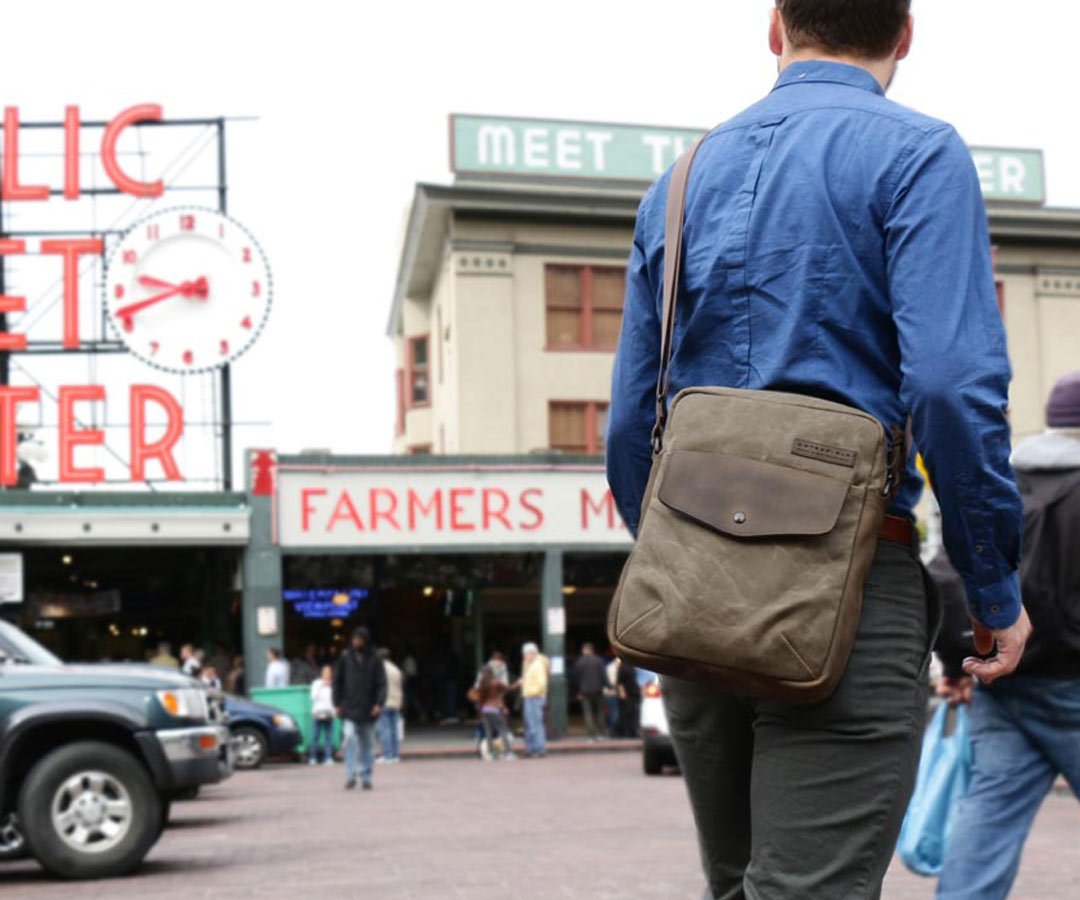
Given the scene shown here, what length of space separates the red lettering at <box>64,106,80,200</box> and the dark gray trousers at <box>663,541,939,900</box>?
1406 inches

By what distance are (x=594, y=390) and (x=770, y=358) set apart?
3287cm

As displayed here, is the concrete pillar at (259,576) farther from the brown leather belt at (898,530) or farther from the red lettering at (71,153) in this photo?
the brown leather belt at (898,530)

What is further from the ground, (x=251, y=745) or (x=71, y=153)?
(x=71, y=153)

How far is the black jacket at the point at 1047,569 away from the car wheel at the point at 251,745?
2152 centimetres

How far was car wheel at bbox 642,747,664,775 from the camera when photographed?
21.8 m

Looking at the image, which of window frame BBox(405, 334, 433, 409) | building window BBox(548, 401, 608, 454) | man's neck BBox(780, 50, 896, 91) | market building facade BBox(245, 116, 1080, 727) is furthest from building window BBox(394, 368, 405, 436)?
man's neck BBox(780, 50, 896, 91)

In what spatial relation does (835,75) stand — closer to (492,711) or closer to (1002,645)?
(1002,645)

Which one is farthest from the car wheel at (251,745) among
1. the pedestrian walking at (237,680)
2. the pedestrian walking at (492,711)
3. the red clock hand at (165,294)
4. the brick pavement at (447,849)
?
the red clock hand at (165,294)

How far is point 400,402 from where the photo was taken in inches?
1813

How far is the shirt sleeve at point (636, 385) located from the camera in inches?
130

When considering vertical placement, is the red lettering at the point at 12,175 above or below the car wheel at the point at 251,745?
above

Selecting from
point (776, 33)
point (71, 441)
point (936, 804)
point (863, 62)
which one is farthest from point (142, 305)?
point (863, 62)

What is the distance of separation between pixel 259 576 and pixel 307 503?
5.28 feet

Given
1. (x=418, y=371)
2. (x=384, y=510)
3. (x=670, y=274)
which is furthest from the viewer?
(x=418, y=371)
